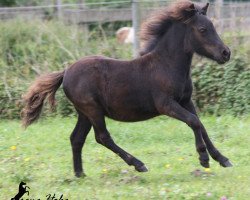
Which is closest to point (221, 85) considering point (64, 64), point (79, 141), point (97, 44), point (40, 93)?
point (97, 44)

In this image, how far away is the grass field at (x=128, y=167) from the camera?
6214mm

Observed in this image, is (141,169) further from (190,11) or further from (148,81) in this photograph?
(190,11)

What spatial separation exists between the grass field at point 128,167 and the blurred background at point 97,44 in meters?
0.64

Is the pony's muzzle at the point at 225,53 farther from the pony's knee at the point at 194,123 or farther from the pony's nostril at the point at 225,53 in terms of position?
the pony's knee at the point at 194,123

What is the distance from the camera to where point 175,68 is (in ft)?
22.8

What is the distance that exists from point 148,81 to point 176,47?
50 centimetres

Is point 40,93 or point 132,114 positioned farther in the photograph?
point 40,93

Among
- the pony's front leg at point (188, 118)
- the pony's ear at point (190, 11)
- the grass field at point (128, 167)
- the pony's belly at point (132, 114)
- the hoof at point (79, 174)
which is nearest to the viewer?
the grass field at point (128, 167)

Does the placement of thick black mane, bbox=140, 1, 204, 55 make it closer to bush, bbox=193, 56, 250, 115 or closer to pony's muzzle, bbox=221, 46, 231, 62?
pony's muzzle, bbox=221, 46, 231, 62

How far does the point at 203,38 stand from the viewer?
22.5 feet

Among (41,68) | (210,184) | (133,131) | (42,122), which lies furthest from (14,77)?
(210,184)

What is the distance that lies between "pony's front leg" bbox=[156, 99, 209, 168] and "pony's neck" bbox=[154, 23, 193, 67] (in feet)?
1.66

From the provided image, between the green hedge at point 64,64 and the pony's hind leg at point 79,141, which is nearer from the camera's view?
the pony's hind leg at point 79,141

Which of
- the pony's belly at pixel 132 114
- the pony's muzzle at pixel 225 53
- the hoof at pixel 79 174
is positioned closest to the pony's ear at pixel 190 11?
the pony's muzzle at pixel 225 53
